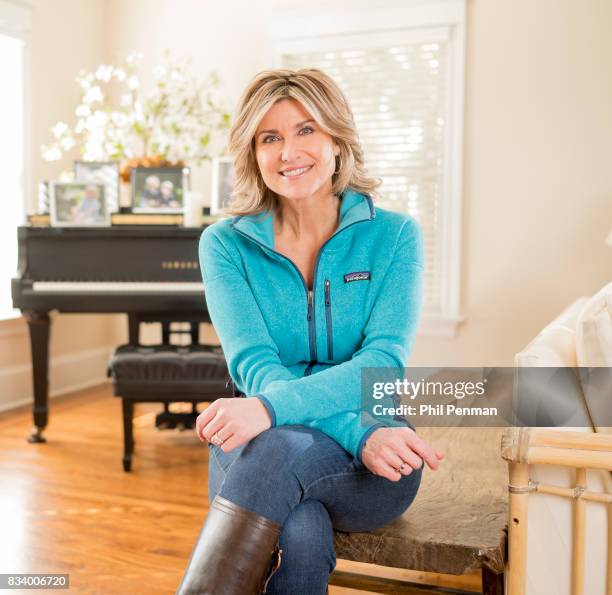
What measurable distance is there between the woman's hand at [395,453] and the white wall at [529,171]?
296 centimetres

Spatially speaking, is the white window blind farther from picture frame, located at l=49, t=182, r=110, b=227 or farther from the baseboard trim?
the baseboard trim

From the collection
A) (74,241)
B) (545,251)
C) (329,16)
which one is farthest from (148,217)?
(545,251)

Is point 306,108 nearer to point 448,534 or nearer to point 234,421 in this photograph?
point 234,421

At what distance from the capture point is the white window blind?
168 inches

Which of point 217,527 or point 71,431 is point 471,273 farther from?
point 217,527

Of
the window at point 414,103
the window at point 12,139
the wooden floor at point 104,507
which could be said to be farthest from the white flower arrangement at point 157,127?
the wooden floor at point 104,507

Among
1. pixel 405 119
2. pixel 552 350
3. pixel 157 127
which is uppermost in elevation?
pixel 405 119

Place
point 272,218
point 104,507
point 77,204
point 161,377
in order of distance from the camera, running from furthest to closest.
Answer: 1. point 77,204
2. point 161,377
3. point 104,507
4. point 272,218

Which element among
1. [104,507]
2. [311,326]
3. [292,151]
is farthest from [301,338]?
[104,507]

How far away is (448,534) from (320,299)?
0.56m

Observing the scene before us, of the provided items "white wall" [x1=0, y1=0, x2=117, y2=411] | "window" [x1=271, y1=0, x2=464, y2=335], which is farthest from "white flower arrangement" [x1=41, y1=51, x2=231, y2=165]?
"window" [x1=271, y1=0, x2=464, y2=335]

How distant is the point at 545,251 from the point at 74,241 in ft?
8.31

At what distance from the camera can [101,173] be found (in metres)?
3.80

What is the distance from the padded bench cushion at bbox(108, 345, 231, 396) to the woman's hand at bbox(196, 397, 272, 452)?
1.71 m
